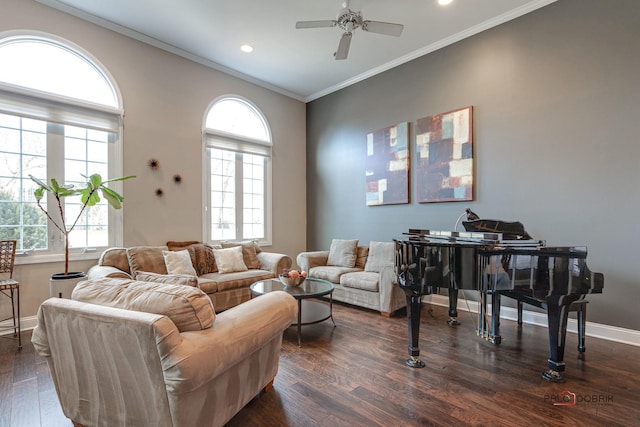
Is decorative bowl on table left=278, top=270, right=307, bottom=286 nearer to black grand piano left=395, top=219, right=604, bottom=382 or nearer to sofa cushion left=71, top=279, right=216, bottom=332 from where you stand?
black grand piano left=395, top=219, right=604, bottom=382

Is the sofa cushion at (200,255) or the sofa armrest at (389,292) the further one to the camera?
the sofa cushion at (200,255)

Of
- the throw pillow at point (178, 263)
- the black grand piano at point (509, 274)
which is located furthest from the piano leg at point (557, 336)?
the throw pillow at point (178, 263)

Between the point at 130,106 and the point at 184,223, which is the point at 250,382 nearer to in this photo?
the point at 184,223

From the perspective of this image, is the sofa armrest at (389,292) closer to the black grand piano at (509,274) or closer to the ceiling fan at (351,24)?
the black grand piano at (509,274)

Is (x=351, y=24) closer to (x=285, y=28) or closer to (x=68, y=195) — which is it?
(x=285, y=28)

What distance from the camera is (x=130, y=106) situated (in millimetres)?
4012

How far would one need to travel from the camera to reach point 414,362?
248 centimetres

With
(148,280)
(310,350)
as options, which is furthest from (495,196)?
(148,280)

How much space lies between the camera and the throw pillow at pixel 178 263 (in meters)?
3.71

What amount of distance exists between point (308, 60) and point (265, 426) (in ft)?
15.1

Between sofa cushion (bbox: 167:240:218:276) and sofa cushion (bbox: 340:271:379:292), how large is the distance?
1802mm

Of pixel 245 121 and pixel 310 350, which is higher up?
pixel 245 121

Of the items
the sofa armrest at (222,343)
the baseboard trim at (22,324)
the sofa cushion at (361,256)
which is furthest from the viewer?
the sofa cushion at (361,256)

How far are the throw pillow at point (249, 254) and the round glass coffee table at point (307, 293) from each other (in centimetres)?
87
